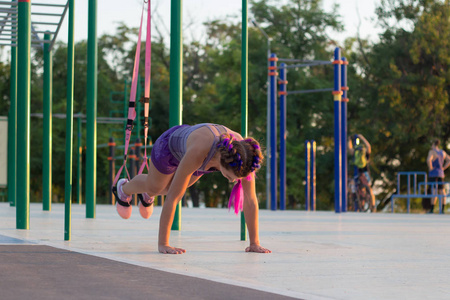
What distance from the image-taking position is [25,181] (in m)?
9.49

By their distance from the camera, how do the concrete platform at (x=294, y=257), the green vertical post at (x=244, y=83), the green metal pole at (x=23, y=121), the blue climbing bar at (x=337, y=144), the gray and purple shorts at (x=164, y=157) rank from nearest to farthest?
the concrete platform at (x=294, y=257), the gray and purple shorts at (x=164, y=157), the green vertical post at (x=244, y=83), the green metal pole at (x=23, y=121), the blue climbing bar at (x=337, y=144)

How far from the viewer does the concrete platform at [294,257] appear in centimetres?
491

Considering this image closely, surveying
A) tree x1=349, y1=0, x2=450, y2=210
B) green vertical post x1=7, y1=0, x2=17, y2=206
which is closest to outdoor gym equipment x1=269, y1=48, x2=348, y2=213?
green vertical post x1=7, y1=0, x2=17, y2=206

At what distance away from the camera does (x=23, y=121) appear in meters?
9.58

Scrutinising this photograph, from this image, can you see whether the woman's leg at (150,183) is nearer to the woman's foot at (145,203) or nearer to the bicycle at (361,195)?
the woman's foot at (145,203)

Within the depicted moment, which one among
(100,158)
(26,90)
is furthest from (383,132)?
(26,90)

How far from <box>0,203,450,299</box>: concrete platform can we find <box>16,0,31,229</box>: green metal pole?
0.28m

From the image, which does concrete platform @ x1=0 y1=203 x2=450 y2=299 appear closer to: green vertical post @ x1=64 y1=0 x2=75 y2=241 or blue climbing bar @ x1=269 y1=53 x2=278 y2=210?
green vertical post @ x1=64 y1=0 x2=75 y2=241

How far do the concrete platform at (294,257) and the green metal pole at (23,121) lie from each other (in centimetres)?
28

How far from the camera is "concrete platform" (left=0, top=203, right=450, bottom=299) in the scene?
4.91 m

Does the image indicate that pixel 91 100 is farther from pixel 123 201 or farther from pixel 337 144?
pixel 337 144

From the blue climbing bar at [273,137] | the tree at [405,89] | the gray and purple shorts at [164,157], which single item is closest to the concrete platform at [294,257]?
the gray and purple shorts at [164,157]

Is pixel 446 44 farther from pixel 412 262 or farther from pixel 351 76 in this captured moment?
pixel 412 262

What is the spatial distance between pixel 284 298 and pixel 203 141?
2.42 meters
